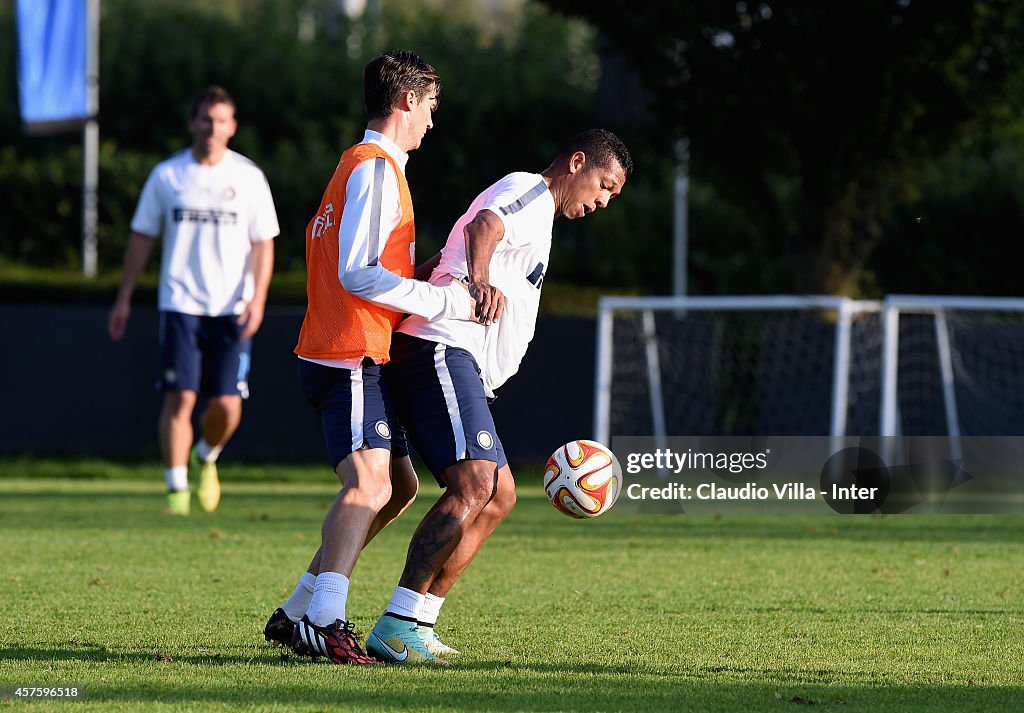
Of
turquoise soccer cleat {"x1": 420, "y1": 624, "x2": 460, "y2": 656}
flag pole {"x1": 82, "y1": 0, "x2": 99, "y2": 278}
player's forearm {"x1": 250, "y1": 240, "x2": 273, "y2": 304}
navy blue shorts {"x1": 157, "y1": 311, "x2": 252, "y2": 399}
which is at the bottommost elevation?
turquoise soccer cleat {"x1": 420, "y1": 624, "x2": 460, "y2": 656}

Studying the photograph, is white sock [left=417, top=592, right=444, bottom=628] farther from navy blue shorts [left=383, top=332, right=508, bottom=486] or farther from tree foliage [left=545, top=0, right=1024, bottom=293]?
tree foliage [left=545, top=0, right=1024, bottom=293]

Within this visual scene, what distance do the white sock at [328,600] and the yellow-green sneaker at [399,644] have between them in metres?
0.16

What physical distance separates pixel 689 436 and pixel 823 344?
5.61ft

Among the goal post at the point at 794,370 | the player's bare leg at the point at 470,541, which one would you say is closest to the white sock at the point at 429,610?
the player's bare leg at the point at 470,541

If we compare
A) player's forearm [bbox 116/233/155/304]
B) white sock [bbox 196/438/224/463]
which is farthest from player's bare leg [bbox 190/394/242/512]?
player's forearm [bbox 116/233/155/304]

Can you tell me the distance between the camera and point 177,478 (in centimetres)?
970

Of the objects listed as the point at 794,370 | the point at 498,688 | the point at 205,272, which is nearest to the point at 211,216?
the point at 205,272

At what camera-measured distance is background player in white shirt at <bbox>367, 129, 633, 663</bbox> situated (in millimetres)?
4988

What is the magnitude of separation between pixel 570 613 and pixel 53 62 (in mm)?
15443

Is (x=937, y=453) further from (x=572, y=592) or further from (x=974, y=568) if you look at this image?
(x=572, y=592)

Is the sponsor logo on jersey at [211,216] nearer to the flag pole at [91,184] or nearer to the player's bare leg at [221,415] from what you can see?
the player's bare leg at [221,415]

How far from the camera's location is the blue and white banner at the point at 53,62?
61.9ft

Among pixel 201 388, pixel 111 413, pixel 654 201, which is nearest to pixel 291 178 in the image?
pixel 654 201

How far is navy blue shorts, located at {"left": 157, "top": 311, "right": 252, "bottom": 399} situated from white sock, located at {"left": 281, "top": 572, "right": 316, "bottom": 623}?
14.4 ft
